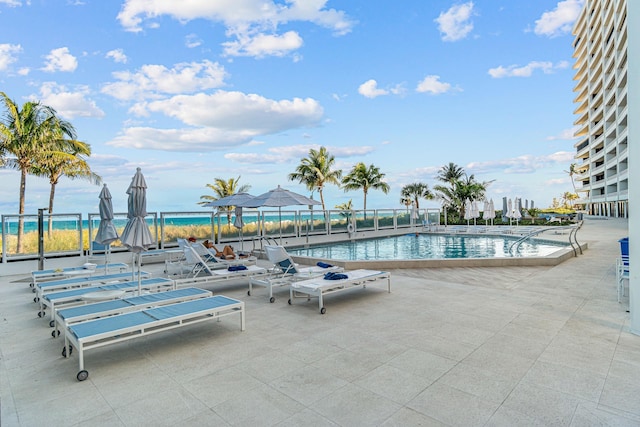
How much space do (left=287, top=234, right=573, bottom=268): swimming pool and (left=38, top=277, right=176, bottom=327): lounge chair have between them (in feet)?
15.3

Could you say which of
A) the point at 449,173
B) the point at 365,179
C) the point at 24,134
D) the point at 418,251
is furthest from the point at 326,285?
the point at 449,173

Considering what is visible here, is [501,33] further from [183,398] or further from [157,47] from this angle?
[183,398]

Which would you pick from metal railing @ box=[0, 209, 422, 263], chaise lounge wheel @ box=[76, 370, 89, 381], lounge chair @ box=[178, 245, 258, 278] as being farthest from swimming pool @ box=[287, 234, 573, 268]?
chaise lounge wheel @ box=[76, 370, 89, 381]

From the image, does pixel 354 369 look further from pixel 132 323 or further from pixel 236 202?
pixel 236 202

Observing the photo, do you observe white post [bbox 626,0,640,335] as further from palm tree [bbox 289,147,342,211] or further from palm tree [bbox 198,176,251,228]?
palm tree [bbox 198,176,251,228]

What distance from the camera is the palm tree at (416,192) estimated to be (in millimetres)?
33844

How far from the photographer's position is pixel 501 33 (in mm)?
18688

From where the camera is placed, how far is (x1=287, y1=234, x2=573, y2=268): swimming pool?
885cm

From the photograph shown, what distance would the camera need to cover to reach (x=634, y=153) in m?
3.95

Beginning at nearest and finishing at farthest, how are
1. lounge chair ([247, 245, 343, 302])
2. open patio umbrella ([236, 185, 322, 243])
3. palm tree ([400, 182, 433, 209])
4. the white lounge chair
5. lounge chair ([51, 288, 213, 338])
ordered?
lounge chair ([51, 288, 213, 338])
the white lounge chair
lounge chair ([247, 245, 343, 302])
open patio umbrella ([236, 185, 322, 243])
palm tree ([400, 182, 433, 209])

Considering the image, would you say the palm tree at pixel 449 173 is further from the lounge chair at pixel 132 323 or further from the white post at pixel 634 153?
the lounge chair at pixel 132 323

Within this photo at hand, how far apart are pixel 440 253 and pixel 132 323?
11.5 m

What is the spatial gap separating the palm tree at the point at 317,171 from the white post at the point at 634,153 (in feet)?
90.6

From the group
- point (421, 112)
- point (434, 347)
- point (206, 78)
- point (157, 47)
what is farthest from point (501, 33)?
point (434, 347)
